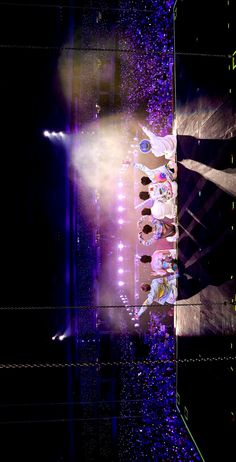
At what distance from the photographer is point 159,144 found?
3111 millimetres

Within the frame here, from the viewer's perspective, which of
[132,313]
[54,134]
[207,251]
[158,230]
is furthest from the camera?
[132,313]

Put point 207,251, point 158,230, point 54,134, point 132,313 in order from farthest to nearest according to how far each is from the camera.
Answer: point 132,313, point 54,134, point 158,230, point 207,251

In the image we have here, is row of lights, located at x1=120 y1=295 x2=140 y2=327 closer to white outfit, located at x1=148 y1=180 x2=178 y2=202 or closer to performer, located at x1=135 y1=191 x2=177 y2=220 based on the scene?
performer, located at x1=135 y1=191 x2=177 y2=220

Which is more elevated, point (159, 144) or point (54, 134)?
point (54, 134)

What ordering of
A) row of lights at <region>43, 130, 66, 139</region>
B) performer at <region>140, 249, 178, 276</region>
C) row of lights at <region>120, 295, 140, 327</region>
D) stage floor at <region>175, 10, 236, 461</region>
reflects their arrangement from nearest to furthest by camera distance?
stage floor at <region>175, 10, 236, 461</region>
row of lights at <region>43, 130, 66, 139</region>
performer at <region>140, 249, 178, 276</region>
row of lights at <region>120, 295, 140, 327</region>

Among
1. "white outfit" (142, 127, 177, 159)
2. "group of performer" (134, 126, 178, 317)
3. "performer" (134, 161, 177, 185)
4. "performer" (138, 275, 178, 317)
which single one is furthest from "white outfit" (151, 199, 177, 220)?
"performer" (138, 275, 178, 317)

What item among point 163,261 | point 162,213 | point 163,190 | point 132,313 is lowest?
point 132,313

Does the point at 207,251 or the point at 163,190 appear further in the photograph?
the point at 163,190

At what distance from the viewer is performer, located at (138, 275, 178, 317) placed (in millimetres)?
3088

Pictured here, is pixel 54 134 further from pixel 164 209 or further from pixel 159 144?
pixel 164 209

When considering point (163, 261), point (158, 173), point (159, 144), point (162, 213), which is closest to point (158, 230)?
point (162, 213)

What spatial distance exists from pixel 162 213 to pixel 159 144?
28.7 inches

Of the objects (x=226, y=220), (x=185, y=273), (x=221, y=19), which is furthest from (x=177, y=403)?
(x=221, y=19)

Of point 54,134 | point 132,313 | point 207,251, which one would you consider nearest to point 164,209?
point 207,251
